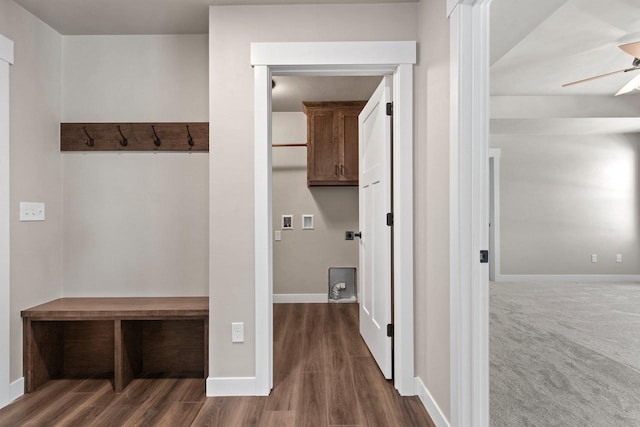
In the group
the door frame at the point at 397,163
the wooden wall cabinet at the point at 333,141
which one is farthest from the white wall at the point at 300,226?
the door frame at the point at 397,163

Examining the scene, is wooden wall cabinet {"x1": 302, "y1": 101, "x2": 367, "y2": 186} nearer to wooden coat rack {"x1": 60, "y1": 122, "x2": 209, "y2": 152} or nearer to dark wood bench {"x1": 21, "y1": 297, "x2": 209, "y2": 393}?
wooden coat rack {"x1": 60, "y1": 122, "x2": 209, "y2": 152}

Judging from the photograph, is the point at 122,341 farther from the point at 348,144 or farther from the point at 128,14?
the point at 348,144

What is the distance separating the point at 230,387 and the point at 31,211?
1701mm

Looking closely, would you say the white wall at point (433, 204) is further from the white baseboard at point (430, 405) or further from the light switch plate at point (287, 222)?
the light switch plate at point (287, 222)

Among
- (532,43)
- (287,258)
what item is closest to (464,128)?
(532,43)

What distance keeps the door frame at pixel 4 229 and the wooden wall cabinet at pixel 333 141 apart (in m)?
2.64

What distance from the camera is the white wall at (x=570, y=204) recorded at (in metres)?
6.13

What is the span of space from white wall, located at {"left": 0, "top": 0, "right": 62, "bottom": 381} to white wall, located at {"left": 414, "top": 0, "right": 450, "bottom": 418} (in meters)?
2.45

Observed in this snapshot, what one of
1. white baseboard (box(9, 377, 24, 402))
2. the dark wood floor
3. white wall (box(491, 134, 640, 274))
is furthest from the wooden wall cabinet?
white wall (box(491, 134, 640, 274))

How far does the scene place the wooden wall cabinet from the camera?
13.7 ft

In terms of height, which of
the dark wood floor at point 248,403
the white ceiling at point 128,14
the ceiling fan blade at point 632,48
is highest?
the white ceiling at point 128,14

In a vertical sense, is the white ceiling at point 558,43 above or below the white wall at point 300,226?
above

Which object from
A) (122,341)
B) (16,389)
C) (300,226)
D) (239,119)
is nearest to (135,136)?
(239,119)

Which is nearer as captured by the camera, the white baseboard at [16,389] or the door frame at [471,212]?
the door frame at [471,212]
